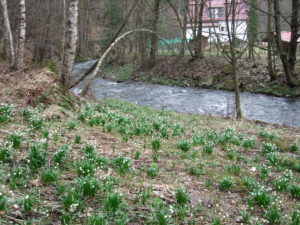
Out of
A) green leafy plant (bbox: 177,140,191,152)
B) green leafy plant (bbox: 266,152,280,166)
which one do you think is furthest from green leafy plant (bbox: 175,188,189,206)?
green leafy plant (bbox: 266,152,280,166)

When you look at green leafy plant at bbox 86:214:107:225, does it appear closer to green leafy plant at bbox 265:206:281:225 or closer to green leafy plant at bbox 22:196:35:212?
green leafy plant at bbox 22:196:35:212

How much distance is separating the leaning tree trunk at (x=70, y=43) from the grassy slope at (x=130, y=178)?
341cm

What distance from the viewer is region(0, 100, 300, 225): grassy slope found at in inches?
172

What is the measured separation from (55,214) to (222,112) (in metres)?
17.8

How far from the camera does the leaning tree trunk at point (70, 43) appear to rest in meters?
12.2

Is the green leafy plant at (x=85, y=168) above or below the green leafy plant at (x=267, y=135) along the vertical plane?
above

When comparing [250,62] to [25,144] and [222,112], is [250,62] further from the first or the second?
[25,144]

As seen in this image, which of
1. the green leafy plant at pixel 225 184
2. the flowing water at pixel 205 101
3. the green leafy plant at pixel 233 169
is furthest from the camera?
the flowing water at pixel 205 101

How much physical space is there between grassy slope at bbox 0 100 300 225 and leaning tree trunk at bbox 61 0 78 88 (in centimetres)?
341

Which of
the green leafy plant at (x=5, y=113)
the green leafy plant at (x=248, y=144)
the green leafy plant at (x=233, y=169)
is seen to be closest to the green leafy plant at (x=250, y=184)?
the green leafy plant at (x=233, y=169)

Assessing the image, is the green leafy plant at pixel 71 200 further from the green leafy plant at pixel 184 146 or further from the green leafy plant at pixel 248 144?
the green leafy plant at pixel 248 144

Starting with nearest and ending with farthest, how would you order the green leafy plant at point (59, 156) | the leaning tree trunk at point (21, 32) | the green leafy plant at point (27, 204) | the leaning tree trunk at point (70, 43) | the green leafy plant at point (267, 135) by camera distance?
the green leafy plant at point (27, 204) < the green leafy plant at point (59, 156) < the green leafy plant at point (267, 135) < the leaning tree trunk at point (70, 43) < the leaning tree trunk at point (21, 32)

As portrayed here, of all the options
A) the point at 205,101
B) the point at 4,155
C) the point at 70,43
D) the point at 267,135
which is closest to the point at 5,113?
the point at 4,155

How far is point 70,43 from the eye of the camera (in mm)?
12531
